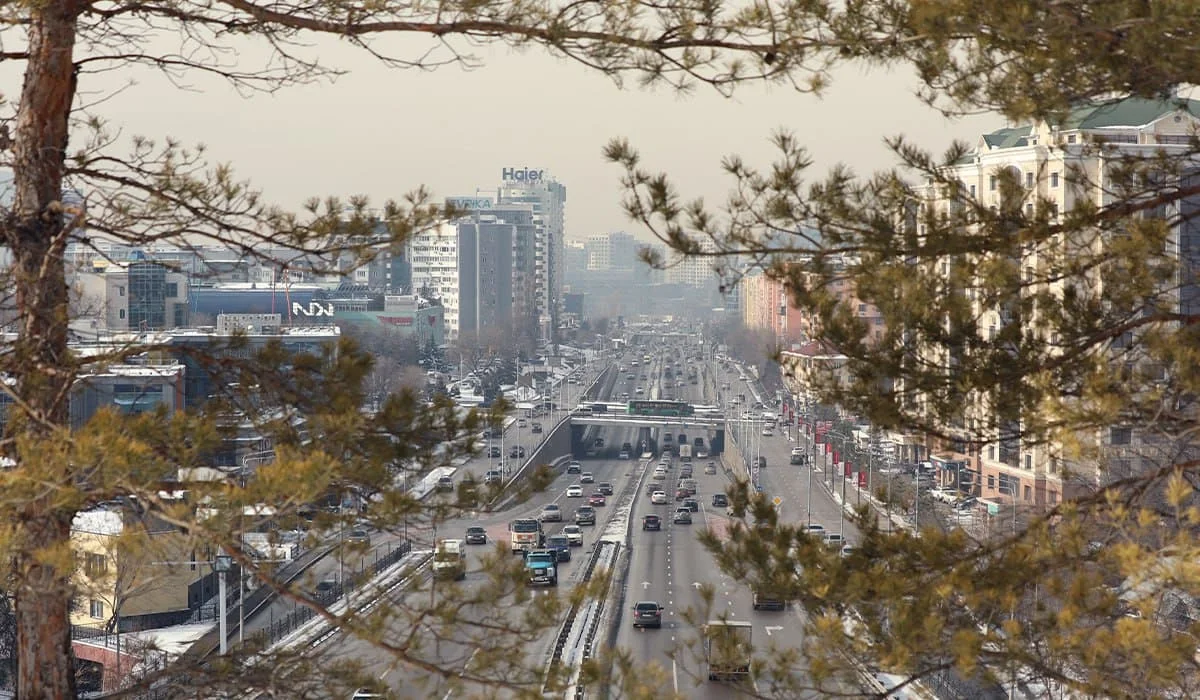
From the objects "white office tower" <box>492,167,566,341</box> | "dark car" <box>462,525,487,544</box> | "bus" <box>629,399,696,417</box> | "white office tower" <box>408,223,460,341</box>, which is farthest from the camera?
"white office tower" <box>492,167,566,341</box>

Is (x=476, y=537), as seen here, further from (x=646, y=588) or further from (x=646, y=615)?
(x=646, y=615)

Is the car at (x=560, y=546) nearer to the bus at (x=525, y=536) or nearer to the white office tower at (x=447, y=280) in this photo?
the bus at (x=525, y=536)

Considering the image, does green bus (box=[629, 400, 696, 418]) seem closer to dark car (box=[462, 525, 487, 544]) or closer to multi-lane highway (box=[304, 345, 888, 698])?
multi-lane highway (box=[304, 345, 888, 698])

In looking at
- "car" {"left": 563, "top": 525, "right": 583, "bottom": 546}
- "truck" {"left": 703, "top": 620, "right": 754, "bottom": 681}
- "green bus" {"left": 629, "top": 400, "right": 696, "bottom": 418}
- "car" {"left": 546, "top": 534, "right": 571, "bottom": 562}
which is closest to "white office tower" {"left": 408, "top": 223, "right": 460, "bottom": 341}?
"green bus" {"left": 629, "top": 400, "right": 696, "bottom": 418}

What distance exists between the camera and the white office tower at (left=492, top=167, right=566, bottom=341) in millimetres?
93125

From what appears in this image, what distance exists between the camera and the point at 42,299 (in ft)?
13.8

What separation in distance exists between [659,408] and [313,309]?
15.8 meters

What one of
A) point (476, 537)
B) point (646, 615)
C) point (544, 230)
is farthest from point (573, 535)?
point (544, 230)

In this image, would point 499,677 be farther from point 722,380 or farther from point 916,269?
point 722,380

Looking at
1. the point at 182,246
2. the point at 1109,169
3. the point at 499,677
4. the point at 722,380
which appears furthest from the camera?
the point at 722,380

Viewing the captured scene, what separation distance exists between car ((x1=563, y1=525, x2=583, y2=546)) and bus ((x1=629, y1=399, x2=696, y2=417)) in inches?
704

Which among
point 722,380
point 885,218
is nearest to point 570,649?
point 885,218

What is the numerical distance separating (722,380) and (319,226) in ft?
230

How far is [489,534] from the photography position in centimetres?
2995
